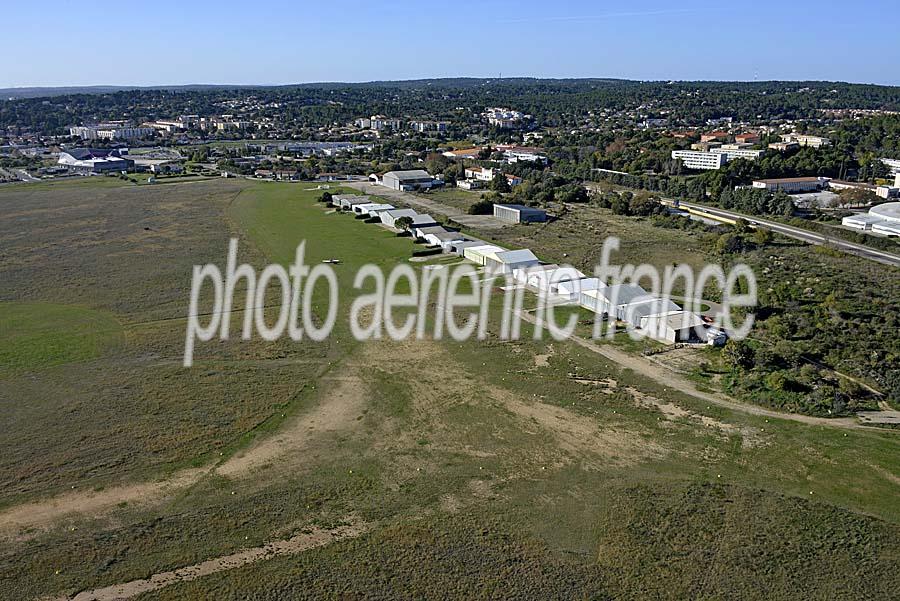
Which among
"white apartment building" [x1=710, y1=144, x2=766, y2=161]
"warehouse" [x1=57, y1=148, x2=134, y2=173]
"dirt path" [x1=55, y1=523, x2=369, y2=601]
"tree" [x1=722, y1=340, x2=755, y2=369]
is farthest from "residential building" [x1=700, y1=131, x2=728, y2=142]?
"dirt path" [x1=55, y1=523, x2=369, y2=601]

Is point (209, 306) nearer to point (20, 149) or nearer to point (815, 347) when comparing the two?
point (815, 347)

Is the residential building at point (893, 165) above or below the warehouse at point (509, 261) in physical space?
above

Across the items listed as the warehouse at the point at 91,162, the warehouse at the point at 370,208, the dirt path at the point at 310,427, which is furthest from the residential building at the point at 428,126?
the dirt path at the point at 310,427

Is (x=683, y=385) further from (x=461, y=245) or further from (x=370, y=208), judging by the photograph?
(x=370, y=208)

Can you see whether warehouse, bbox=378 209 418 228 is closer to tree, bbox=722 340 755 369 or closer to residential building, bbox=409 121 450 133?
tree, bbox=722 340 755 369

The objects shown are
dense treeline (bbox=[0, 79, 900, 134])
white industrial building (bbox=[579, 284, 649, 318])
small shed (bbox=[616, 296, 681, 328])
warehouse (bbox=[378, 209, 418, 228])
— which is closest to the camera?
small shed (bbox=[616, 296, 681, 328])

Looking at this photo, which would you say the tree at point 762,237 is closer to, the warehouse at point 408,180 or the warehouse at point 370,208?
the warehouse at point 370,208
